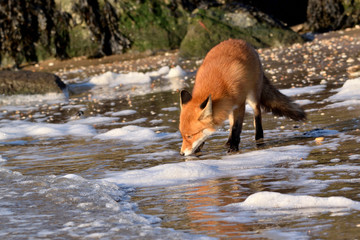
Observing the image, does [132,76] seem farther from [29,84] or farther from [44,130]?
[44,130]

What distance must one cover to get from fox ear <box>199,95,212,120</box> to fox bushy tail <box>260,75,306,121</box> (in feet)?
5.17

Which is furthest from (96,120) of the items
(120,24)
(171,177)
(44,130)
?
(120,24)

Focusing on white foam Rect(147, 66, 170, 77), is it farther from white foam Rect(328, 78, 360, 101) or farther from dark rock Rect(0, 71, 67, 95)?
white foam Rect(328, 78, 360, 101)

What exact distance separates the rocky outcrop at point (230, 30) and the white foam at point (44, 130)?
8672 millimetres

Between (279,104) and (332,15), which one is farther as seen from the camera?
(332,15)

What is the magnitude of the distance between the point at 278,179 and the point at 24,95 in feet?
31.6

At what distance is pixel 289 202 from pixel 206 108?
2259 mm

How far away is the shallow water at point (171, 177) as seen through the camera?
3973 mm

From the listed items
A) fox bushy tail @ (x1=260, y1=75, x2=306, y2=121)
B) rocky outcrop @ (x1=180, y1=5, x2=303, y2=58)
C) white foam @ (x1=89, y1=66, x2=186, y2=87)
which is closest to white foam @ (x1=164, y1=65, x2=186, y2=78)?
white foam @ (x1=89, y1=66, x2=186, y2=87)

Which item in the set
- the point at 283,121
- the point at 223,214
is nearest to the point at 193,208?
the point at 223,214

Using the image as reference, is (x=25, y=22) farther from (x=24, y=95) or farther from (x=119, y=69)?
(x=24, y=95)

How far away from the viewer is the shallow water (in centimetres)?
397

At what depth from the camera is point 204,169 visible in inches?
225

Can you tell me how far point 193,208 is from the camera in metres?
4.44
